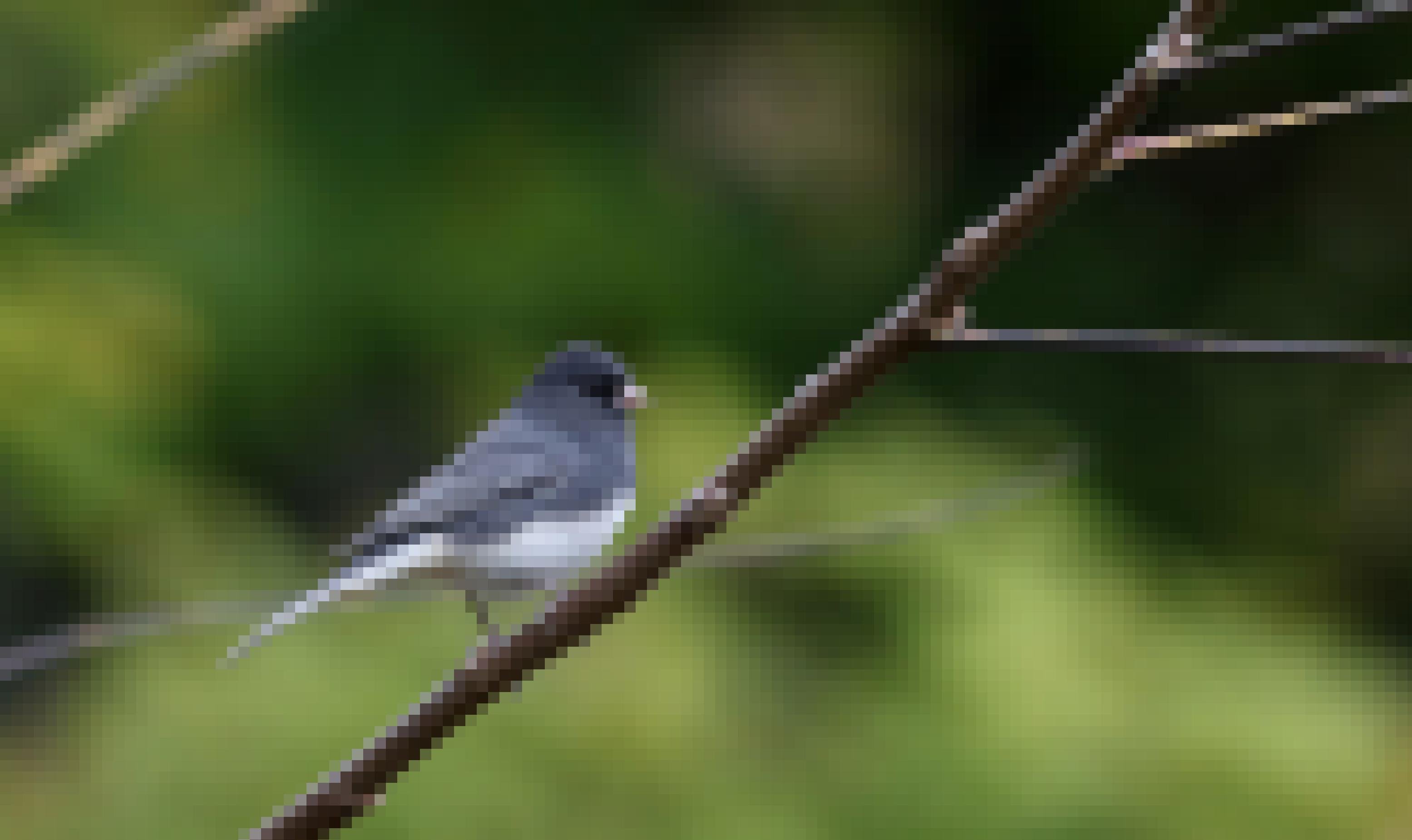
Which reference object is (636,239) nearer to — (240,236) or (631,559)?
(240,236)

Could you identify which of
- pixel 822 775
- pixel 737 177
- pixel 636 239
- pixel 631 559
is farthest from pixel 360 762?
pixel 737 177

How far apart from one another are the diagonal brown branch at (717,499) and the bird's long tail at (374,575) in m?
0.17

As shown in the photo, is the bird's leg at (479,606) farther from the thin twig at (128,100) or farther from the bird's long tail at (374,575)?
the thin twig at (128,100)

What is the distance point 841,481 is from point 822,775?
0.64 feet

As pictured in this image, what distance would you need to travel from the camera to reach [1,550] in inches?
49.1

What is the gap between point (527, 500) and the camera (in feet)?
2.52

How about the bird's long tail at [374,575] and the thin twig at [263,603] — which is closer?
the thin twig at [263,603]

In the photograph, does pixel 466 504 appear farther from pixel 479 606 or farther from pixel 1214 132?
pixel 1214 132

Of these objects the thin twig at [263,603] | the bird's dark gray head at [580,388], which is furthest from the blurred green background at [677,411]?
the thin twig at [263,603]

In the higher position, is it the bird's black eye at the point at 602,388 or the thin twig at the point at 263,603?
the thin twig at the point at 263,603

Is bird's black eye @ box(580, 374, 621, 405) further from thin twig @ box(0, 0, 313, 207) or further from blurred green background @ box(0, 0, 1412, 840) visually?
thin twig @ box(0, 0, 313, 207)

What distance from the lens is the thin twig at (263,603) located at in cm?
28

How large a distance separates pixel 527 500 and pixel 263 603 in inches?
17.4

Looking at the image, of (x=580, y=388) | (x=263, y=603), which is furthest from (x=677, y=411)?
(x=263, y=603)
